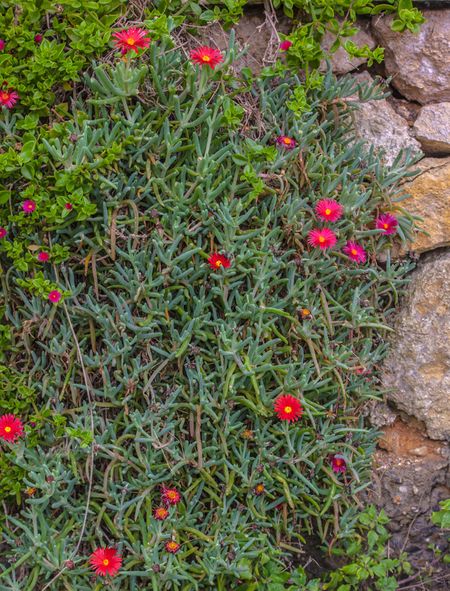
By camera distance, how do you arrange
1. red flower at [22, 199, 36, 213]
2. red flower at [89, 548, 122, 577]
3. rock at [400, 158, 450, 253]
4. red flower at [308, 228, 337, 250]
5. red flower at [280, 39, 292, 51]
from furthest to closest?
rock at [400, 158, 450, 253] < red flower at [280, 39, 292, 51] < red flower at [308, 228, 337, 250] < red flower at [22, 199, 36, 213] < red flower at [89, 548, 122, 577]

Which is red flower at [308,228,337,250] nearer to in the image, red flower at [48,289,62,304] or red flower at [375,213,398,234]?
red flower at [375,213,398,234]

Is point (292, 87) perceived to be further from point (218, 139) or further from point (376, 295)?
point (376, 295)

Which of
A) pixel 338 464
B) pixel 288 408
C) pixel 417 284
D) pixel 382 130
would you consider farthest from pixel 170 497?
pixel 382 130

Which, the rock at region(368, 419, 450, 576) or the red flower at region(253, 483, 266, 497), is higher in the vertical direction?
the red flower at region(253, 483, 266, 497)

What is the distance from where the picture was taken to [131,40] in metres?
2.45

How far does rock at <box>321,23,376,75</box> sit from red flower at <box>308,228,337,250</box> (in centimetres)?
62

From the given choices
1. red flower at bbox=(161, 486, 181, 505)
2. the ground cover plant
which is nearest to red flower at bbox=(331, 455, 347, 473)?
the ground cover plant

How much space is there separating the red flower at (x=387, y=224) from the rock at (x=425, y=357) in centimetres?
21

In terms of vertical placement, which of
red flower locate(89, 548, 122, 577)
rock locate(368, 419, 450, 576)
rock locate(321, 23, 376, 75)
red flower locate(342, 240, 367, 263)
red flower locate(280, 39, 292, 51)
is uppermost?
red flower locate(280, 39, 292, 51)

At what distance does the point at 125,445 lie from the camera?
8.18ft

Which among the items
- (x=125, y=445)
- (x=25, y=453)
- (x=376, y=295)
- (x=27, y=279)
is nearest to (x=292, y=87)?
(x=376, y=295)

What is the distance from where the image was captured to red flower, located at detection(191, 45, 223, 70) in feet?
8.13

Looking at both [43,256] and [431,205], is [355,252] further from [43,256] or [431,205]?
[43,256]

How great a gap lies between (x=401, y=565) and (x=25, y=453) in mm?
1268
